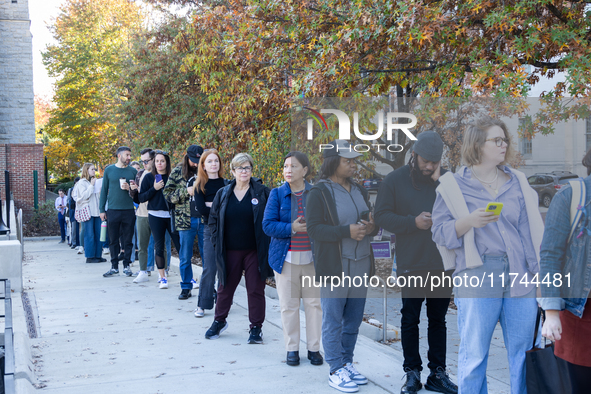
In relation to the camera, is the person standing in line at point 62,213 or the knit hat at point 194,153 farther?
the person standing in line at point 62,213

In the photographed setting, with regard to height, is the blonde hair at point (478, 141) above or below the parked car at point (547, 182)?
above

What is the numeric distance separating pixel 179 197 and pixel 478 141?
5130 mm

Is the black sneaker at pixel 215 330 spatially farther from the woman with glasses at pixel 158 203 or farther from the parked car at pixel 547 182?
the parked car at pixel 547 182

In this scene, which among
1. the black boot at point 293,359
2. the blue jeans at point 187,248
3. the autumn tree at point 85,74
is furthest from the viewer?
the autumn tree at point 85,74

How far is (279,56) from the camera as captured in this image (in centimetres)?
862

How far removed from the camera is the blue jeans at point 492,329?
3527 mm

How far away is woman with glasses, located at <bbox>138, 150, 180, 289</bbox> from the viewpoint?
8.75 metres

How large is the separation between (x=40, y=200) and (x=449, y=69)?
24056 mm

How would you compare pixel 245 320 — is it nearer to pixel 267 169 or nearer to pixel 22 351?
pixel 22 351

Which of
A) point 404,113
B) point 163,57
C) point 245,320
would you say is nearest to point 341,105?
point 404,113

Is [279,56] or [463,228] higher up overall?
[279,56]

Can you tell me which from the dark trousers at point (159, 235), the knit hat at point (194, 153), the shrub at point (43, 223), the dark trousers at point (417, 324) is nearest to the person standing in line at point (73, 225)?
the shrub at point (43, 223)

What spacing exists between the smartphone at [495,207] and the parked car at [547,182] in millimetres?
266

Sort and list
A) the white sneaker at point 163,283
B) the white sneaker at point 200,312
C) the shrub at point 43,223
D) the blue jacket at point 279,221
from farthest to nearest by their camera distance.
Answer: the shrub at point 43,223, the white sneaker at point 163,283, the white sneaker at point 200,312, the blue jacket at point 279,221
